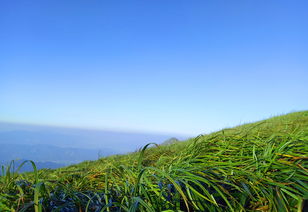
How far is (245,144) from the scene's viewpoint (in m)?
2.49

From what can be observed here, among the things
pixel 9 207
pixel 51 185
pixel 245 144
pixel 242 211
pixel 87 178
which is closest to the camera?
pixel 9 207

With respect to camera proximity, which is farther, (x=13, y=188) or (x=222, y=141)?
(x=222, y=141)

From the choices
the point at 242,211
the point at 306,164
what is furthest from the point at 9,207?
the point at 306,164

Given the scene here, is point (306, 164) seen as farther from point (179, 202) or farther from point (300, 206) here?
point (179, 202)

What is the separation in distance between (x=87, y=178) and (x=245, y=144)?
5.79 ft

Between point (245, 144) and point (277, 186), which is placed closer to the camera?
point (277, 186)

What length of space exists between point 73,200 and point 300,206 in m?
1.36

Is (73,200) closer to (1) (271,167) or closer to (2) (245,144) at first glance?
(1) (271,167)

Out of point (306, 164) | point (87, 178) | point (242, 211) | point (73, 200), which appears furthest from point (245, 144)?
point (73, 200)

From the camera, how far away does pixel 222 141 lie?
2.61 meters

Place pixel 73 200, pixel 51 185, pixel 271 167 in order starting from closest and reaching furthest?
pixel 73 200, pixel 51 185, pixel 271 167

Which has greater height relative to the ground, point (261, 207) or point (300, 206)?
point (300, 206)

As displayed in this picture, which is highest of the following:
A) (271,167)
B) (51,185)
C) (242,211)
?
(271,167)

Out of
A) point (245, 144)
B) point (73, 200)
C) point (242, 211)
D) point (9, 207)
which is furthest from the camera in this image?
point (245, 144)
